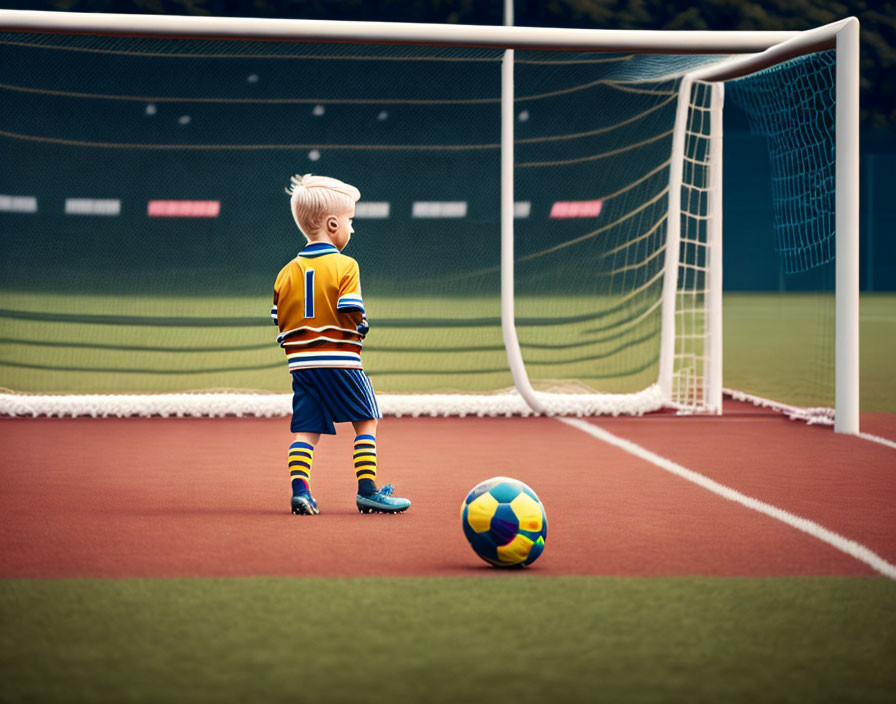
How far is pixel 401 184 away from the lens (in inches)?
869

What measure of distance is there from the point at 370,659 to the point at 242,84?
12488 millimetres

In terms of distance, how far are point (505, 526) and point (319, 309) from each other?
1483 millimetres

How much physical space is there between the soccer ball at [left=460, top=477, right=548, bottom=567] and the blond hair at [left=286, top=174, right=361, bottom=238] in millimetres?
1602

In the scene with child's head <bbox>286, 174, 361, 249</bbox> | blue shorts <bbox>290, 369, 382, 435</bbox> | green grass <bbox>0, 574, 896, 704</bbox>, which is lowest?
green grass <bbox>0, 574, 896, 704</bbox>

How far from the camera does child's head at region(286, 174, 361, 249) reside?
17.5ft

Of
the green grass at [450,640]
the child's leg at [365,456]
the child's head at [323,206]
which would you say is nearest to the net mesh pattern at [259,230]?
the child's leg at [365,456]

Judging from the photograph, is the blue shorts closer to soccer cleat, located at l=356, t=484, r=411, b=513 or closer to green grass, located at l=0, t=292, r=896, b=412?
soccer cleat, located at l=356, t=484, r=411, b=513

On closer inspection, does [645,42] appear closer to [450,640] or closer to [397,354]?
[450,640]

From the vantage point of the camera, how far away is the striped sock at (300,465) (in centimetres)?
530

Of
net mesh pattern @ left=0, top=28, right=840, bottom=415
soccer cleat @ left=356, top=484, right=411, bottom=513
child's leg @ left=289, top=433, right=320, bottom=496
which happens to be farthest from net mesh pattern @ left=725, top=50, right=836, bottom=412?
child's leg @ left=289, top=433, right=320, bottom=496

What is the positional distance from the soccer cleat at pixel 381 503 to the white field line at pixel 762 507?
1507mm

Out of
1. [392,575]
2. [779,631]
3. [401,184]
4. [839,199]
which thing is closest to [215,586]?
[392,575]

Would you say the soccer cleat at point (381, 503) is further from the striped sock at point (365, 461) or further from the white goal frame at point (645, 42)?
the white goal frame at point (645, 42)

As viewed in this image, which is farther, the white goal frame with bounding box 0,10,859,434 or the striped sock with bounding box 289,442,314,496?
the white goal frame with bounding box 0,10,859,434
